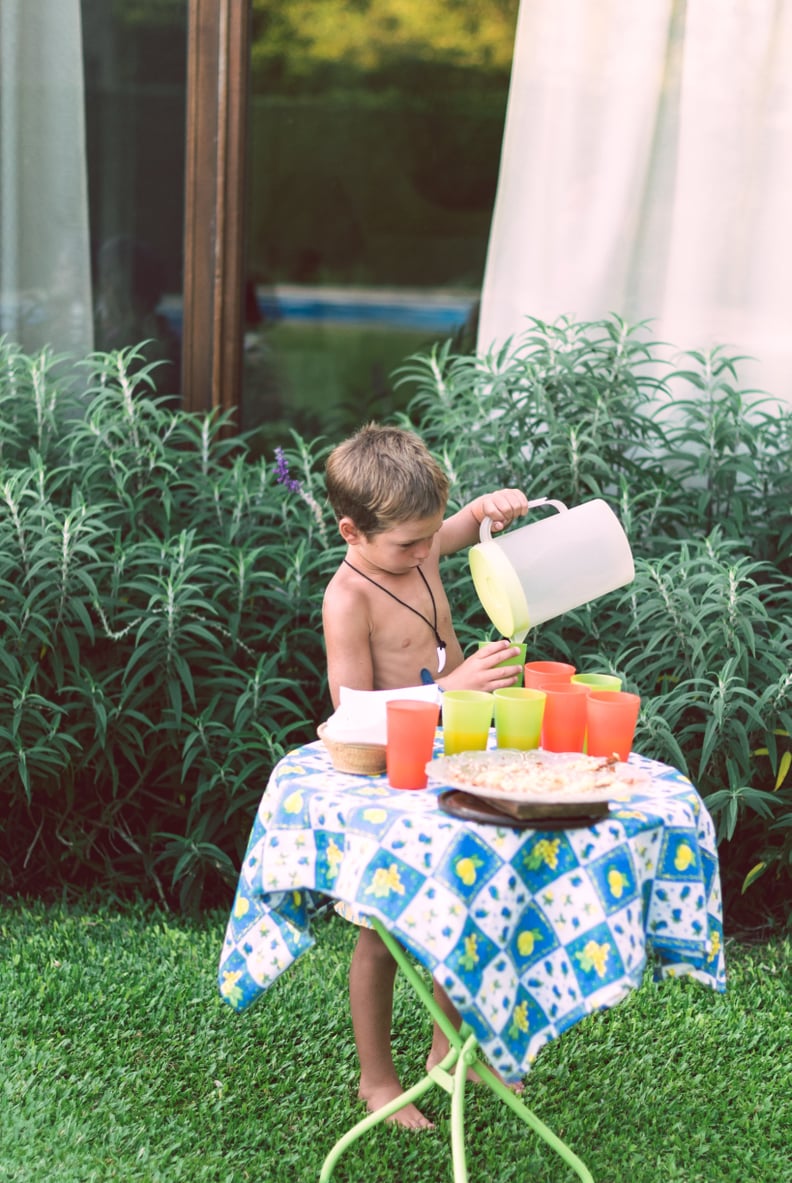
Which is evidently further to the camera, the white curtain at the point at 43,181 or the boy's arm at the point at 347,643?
the white curtain at the point at 43,181

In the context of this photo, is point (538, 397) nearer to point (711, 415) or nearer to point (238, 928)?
point (711, 415)

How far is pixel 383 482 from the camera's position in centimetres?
243

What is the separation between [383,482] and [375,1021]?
3.59ft

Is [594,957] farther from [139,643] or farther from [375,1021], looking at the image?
[139,643]

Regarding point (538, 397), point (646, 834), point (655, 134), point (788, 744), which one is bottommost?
point (788, 744)

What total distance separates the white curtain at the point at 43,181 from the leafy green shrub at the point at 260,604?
53 centimetres

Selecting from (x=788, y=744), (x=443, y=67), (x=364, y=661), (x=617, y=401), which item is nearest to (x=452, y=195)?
(x=443, y=67)

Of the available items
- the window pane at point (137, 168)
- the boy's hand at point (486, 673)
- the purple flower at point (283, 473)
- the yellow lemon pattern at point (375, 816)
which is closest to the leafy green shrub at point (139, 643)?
the purple flower at point (283, 473)

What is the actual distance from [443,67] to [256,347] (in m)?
1.79

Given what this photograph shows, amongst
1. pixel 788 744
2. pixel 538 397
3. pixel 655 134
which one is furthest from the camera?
pixel 655 134

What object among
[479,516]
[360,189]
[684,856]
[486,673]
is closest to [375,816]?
[486,673]

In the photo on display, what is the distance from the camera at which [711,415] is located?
398 cm

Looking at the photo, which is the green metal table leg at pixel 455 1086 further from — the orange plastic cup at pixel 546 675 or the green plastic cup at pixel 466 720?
the orange plastic cup at pixel 546 675

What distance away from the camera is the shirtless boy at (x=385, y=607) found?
8.00 feet
